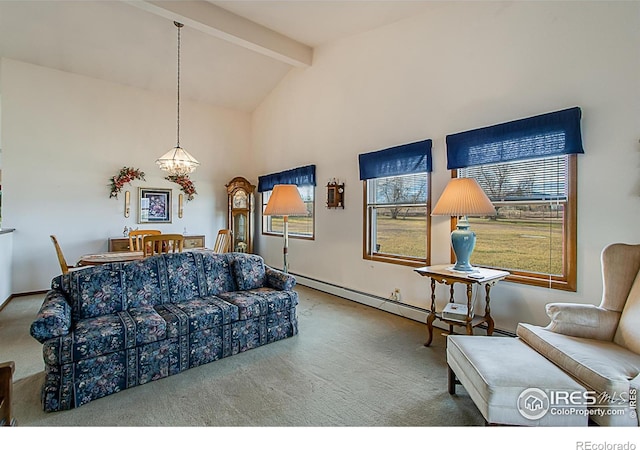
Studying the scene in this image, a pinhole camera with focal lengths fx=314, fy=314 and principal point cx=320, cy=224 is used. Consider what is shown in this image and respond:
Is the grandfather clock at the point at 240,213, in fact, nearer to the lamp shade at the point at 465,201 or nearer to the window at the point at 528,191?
the window at the point at 528,191

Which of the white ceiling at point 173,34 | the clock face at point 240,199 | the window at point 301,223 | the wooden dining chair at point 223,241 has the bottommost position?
the wooden dining chair at point 223,241

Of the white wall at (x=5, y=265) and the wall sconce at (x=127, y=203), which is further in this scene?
the wall sconce at (x=127, y=203)

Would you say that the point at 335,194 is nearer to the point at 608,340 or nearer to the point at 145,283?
the point at 145,283

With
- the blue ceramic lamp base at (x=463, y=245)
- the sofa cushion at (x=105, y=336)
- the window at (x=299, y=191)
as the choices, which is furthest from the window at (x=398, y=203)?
the sofa cushion at (x=105, y=336)

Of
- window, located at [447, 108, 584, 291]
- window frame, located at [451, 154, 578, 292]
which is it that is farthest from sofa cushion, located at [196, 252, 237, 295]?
window frame, located at [451, 154, 578, 292]

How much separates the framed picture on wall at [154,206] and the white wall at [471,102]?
8.79 ft

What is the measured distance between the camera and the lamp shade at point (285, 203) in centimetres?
357

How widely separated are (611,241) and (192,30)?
5543mm

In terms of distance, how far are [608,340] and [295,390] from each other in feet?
6.92

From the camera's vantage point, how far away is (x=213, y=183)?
668cm

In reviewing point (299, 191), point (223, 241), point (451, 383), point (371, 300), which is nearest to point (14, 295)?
point (223, 241)

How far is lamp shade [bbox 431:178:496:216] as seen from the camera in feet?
8.89
